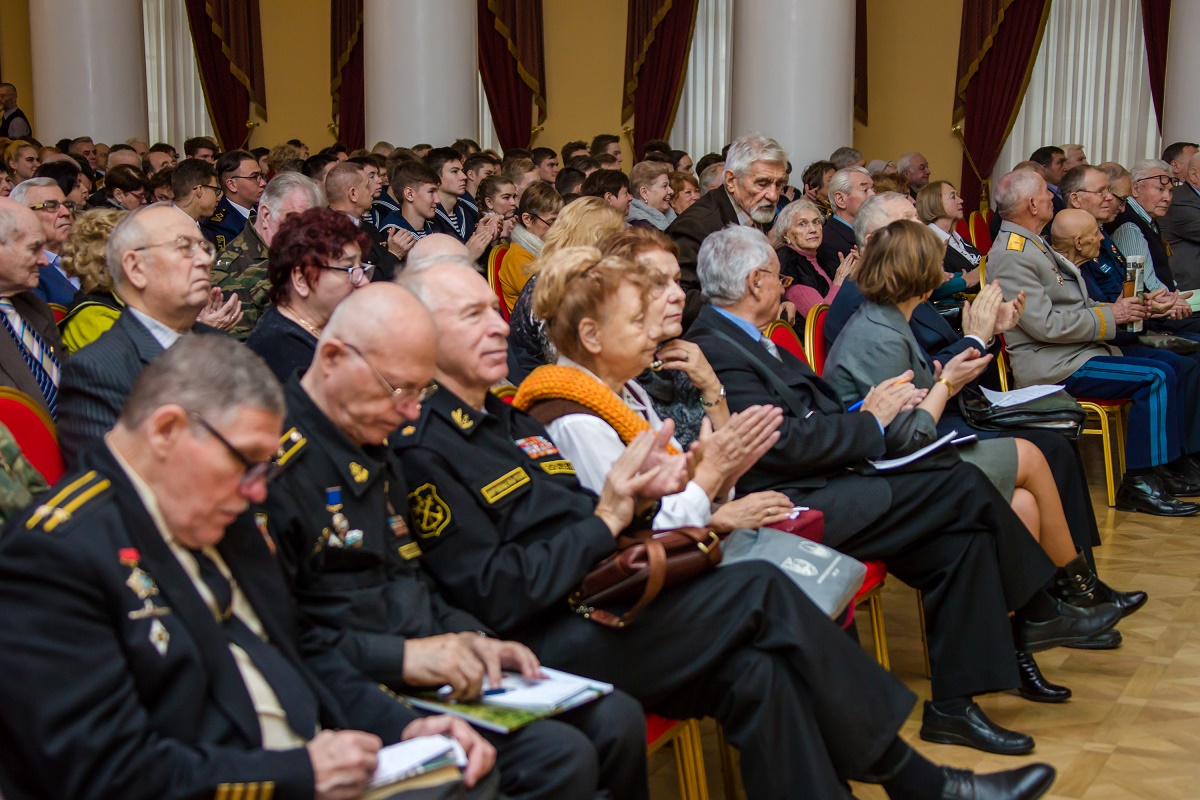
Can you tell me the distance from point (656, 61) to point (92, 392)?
10968 millimetres

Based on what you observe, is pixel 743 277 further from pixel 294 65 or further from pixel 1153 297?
pixel 294 65

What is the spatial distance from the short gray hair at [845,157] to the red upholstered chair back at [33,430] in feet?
22.6

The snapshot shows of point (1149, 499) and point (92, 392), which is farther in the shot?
point (1149, 499)

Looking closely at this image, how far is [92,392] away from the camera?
250 cm

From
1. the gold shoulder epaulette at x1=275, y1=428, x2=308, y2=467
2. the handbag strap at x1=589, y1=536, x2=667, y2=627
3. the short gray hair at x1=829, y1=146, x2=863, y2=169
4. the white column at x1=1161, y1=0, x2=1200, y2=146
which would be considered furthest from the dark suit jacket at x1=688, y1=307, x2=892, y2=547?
the white column at x1=1161, y1=0, x2=1200, y2=146

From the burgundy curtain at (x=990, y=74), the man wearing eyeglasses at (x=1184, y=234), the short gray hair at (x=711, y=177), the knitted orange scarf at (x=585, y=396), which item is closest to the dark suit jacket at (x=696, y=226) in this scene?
the knitted orange scarf at (x=585, y=396)

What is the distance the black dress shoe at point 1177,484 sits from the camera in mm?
5566

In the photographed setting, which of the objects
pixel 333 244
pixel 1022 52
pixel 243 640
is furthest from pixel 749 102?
pixel 243 640

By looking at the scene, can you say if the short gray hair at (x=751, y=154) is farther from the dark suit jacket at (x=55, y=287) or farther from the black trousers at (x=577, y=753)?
the black trousers at (x=577, y=753)

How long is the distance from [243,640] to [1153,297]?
5.09 m

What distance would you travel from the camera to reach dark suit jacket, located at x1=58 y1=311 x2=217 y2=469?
2.45 m

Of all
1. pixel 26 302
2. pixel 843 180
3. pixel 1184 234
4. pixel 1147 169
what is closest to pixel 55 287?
pixel 26 302

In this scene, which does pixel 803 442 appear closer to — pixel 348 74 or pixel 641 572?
pixel 641 572

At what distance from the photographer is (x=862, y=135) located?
12.6m
